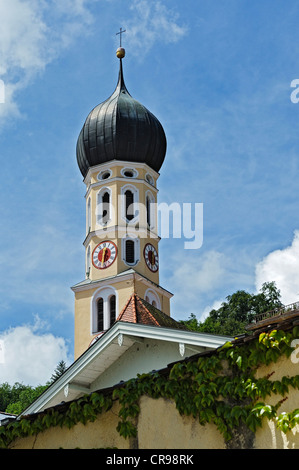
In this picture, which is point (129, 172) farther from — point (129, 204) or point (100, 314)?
point (100, 314)

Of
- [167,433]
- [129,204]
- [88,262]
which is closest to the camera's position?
[167,433]

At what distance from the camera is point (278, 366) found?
10.7 m

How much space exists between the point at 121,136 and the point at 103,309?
347 inches

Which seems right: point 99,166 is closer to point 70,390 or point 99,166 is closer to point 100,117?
point 100,117

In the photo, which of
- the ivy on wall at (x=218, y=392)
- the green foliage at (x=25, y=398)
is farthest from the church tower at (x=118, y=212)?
the green foliage at (x=25, y=398)

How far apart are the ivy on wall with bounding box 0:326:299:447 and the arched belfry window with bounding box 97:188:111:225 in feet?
76.6

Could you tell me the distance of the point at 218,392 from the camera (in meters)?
11.3

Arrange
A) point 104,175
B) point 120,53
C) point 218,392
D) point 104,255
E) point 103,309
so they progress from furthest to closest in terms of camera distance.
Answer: point 120,53 → point 104,175 → point 104,255 → point 103,309 → point 218,392

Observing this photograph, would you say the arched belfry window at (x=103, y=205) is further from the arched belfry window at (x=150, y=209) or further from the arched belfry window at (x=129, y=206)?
the arched belfry window at (x=150, y=209)

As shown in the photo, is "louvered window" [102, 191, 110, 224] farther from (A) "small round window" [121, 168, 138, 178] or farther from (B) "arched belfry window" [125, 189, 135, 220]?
(A) "small round window" [121, 168, 138, 178]

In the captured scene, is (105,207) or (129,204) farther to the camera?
(105,207)

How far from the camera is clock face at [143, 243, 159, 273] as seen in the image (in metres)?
35.4

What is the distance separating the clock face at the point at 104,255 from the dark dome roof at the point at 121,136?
178 inches

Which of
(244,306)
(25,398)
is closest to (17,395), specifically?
(25,398)
